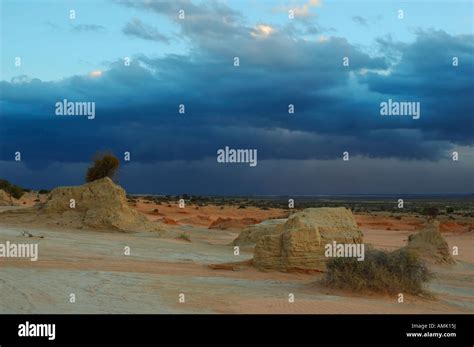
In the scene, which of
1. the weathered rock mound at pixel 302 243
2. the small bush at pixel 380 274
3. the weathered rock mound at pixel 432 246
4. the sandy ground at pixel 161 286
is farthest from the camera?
the weathered rock mound at pixel 432 246

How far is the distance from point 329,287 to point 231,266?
15.5 feet

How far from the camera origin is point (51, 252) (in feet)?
62.6

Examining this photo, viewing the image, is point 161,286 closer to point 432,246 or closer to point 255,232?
point 432,246

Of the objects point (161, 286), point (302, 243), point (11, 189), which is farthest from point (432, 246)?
point (11, 189)

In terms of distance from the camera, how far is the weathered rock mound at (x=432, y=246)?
23562mm

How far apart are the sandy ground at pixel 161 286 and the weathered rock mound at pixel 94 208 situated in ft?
16.9

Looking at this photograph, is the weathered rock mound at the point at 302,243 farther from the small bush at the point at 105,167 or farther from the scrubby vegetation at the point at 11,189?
the scrubby vegetation at the point at 11,189

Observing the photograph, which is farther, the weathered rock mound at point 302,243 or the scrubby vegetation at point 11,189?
the scrubby vegetation at point 11,189

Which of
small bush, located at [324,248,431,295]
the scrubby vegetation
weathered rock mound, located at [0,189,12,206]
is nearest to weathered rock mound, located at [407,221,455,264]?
small bush, located at [324,248,431,295]

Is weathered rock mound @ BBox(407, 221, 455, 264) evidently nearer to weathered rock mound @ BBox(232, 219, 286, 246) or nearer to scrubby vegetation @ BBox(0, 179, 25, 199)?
weathered rock mound @ BBox(232, 219, 286, 246)

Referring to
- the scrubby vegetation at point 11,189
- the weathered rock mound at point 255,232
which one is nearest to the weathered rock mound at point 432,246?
the weathered rock mound at point 255,232

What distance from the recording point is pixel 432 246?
23.9m
